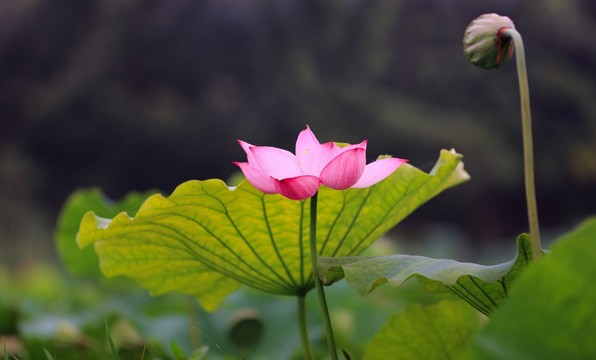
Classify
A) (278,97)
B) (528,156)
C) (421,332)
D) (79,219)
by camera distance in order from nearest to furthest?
(528,156)
(421,332)
(79,219)
(278,97)

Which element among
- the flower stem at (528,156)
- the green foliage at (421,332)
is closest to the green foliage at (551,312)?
the flower stem at (528,156)

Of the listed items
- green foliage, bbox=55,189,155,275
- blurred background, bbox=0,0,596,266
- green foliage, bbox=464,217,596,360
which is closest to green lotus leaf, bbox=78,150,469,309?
green foliage, bbox=464,217,596,360

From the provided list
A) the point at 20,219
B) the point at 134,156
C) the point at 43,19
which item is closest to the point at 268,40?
the point at 134,156

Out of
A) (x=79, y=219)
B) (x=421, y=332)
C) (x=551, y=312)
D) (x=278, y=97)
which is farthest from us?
(x=278, y=97)

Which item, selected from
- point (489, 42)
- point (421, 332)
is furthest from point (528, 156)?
point (421, 332)

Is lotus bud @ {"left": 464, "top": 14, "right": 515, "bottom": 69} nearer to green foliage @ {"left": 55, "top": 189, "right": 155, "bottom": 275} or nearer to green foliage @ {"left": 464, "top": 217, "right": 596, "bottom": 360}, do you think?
green foliage @ {"left": 464, "top": 217, "right": 596, "bottom": 360}

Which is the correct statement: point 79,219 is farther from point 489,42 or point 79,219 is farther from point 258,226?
point 489,42

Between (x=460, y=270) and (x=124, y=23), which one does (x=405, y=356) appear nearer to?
(x=460, y=270)
